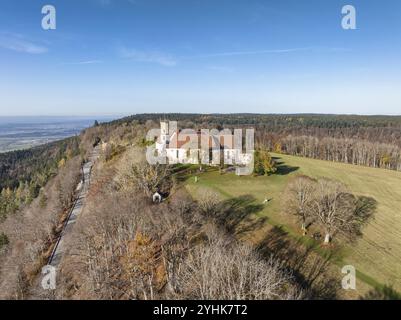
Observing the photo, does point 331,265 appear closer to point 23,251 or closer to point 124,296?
point 124,296

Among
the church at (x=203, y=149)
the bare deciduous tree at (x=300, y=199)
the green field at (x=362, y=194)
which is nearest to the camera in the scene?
the green field at (x=362, y=194)

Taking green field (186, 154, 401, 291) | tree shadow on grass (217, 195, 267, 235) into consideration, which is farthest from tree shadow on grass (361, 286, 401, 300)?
tree shadow on grass (217, 195, 267, 235)

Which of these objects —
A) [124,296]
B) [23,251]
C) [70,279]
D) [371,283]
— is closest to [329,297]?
[371,283]

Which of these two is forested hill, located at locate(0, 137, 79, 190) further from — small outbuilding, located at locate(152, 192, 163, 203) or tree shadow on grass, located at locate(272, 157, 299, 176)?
tree shadow on grass, located at locate(272, 157, 299, 176)

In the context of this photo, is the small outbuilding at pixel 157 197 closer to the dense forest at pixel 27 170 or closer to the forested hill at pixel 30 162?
the dense forest at pixel 27 170

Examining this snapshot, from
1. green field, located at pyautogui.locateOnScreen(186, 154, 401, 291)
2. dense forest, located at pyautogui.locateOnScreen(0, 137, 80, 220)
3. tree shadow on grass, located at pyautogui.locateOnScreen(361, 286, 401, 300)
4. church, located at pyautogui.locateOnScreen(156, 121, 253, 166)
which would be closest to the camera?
tree shadow on grass, located at pyautogui.locateOnScreen(361, 286, 401, 300)

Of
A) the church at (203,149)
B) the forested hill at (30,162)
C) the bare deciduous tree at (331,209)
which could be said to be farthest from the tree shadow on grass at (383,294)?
the forested hill at (30,162)

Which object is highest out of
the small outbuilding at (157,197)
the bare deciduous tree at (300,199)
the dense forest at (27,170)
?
the bare deciduous tree at (300,199)
